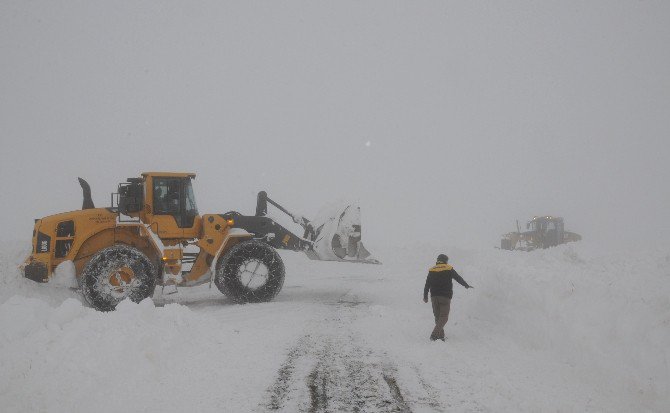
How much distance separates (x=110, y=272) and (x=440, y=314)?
637 cm

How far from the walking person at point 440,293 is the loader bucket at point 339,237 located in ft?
16.0

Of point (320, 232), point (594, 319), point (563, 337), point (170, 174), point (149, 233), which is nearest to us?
point (594, 319)

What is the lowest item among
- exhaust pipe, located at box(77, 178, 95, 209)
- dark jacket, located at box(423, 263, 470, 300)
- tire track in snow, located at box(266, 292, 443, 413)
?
tire track in snow, located at box(266, 292, 443, 413)

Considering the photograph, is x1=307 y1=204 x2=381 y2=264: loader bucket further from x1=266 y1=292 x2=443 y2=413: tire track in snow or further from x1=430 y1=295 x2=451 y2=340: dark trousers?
x1=430 y1=295 x2=451 y2=340: dark trousers

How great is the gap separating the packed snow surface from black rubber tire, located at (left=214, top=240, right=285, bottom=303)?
162cm

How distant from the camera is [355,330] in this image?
27.5ft

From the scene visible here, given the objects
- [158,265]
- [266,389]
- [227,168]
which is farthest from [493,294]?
[227,168]

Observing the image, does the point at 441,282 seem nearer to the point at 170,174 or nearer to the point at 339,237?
the point at 339,237

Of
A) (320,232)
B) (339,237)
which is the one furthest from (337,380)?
(320,232)

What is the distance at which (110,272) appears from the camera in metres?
Answer: 9.61

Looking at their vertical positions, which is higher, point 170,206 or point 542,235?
point 170,206

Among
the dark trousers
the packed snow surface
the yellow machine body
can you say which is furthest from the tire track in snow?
the yellow machine body

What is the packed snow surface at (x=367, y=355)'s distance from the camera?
492cm

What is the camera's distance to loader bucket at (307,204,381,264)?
1282 cm
